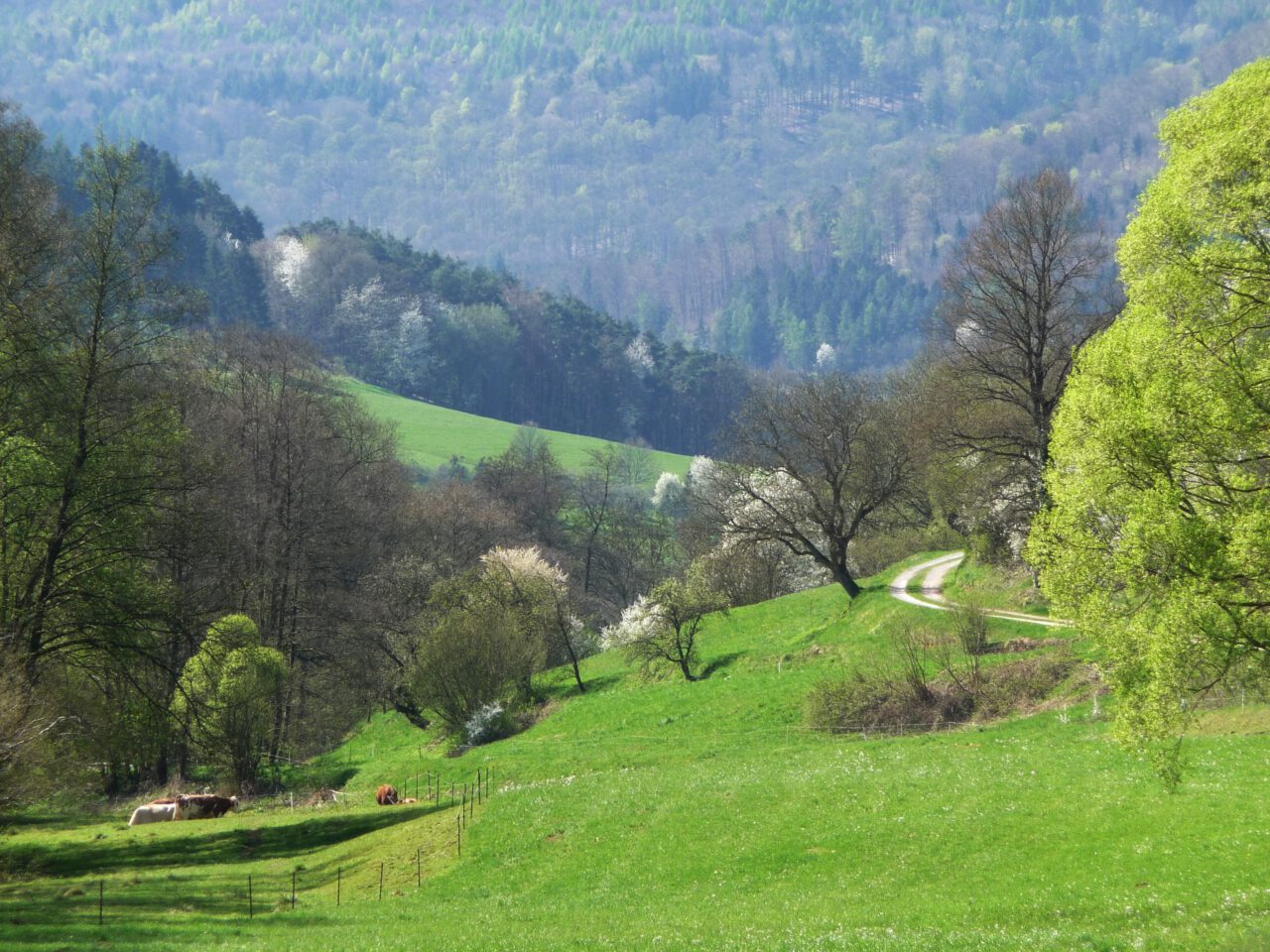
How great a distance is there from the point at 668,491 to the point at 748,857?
10756cm

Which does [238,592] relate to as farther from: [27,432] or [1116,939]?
[1116,939]

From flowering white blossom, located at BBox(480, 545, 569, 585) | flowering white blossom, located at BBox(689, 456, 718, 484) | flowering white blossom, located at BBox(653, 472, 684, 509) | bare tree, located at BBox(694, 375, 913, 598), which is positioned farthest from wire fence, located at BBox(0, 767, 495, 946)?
flowering white blossom, located at BBox(653, 472, 684, 509)

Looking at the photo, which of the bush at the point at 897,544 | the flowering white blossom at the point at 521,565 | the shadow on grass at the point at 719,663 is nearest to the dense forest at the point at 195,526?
the flowering white blossom at the point at 521,565

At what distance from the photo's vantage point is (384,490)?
8700 centimetres

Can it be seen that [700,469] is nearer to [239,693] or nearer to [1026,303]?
[239,693]

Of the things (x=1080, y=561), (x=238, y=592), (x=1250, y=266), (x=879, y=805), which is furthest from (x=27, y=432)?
(x=238, y=592)

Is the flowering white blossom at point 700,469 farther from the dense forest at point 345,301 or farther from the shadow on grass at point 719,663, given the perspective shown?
the dense forest at point 345,301

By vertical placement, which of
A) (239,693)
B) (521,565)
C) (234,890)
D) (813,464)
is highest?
(813,464)

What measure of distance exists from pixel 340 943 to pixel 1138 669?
13.7 meters

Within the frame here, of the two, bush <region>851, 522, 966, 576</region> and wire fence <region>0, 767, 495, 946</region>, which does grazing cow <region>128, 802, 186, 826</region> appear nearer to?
wire fence <region>0, 767, 495, 946</region>

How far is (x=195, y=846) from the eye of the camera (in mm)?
31953

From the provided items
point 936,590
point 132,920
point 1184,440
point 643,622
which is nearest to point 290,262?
point 643,622

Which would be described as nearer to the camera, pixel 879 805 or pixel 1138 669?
pixel 1138 669

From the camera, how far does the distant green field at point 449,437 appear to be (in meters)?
135
